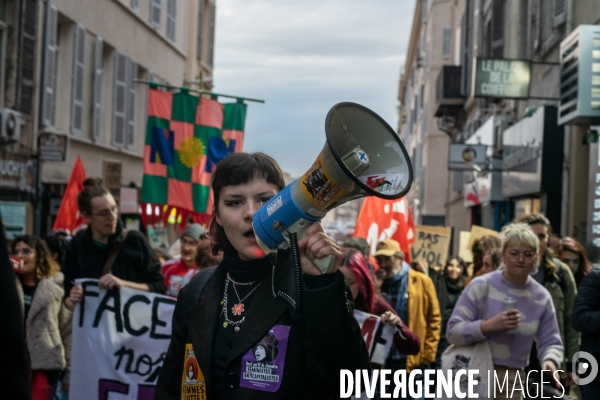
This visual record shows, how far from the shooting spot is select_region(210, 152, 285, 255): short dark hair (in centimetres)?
300

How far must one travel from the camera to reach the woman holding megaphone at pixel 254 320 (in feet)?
8.71

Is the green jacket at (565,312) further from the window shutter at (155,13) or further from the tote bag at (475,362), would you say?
the window shutter at (155,13)

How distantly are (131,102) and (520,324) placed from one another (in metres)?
20.2

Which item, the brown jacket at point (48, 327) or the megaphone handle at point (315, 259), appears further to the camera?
the brown jacket at point (48, 327)

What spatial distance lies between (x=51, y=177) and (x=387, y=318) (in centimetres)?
1388

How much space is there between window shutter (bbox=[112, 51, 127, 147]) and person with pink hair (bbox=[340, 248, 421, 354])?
1791 centimetres

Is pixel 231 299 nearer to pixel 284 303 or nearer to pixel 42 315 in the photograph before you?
pixel 284 303

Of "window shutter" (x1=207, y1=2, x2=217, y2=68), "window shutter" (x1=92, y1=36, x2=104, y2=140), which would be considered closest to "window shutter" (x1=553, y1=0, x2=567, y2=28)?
"window shutter" (x1=92, y1=36, x2=104, y2=140)

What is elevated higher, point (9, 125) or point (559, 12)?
point (559, 12)

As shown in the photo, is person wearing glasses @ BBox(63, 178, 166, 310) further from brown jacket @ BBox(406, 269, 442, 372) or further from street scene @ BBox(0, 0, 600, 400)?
brown jacket @ BBox(406, 269, 442, 372)

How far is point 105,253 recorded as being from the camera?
6.19 metres

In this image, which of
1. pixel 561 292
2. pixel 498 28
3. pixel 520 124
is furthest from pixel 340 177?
pixel 498 28

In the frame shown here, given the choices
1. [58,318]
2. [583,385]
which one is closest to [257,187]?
[583,385]

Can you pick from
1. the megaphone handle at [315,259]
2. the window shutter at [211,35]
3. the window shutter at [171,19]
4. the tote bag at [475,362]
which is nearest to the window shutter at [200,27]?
the window shutter at [211,35]
